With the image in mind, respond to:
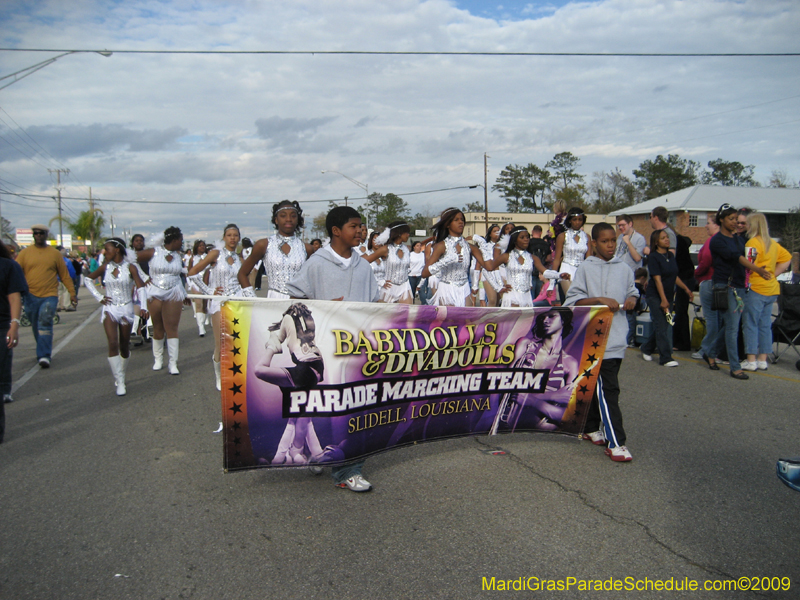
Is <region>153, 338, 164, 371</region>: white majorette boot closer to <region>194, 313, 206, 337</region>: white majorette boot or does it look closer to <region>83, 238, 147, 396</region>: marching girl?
<region>83, 238, 147, 396</region>: marching girl

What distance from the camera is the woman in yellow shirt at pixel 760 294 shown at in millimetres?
7621

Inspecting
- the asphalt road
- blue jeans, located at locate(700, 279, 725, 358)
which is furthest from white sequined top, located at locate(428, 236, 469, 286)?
blue jeans, located at locate(700, 279, 725, 358)

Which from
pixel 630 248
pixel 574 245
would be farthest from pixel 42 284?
pixel 630 248

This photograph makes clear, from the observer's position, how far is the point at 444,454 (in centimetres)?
482

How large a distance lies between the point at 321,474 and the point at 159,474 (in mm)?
1254

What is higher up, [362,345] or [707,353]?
[362,345]

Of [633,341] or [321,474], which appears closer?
[321,474]

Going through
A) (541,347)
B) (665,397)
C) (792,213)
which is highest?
(792,213)

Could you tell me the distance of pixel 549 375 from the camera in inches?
184

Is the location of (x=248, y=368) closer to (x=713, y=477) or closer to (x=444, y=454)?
(x=444, y=454)

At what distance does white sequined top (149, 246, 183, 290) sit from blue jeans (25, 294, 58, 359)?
2058 mm

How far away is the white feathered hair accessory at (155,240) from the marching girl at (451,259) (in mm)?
4083

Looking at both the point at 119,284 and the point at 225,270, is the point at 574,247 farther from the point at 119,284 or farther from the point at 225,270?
the point at 119,284

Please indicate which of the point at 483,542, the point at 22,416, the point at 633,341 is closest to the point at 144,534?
the point at 483,542
